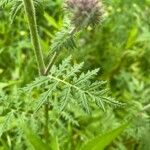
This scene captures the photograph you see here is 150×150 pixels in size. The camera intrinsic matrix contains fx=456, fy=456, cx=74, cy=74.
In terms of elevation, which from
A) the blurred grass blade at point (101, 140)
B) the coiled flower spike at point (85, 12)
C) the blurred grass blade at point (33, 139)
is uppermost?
the coiled flower spike at point (85, 12)

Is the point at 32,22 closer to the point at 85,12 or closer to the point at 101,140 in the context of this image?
the point at 85,12

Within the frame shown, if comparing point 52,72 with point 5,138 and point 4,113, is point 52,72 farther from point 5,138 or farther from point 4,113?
point 5,138

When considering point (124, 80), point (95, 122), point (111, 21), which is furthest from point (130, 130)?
point (111, 21)

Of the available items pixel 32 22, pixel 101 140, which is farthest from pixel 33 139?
pixel 32 22

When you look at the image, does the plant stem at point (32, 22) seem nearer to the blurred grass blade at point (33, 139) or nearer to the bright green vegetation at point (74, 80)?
the bright green vegetation at point (74, 80)

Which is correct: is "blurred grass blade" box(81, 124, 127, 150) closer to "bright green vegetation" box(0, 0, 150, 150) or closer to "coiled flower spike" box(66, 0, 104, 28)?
"bright green vegetation" box(0, 0, 150, 150)

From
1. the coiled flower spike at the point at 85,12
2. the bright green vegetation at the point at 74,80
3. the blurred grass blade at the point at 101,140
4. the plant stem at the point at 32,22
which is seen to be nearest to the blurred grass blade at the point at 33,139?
the bright green vegetation at the point at 74,80
